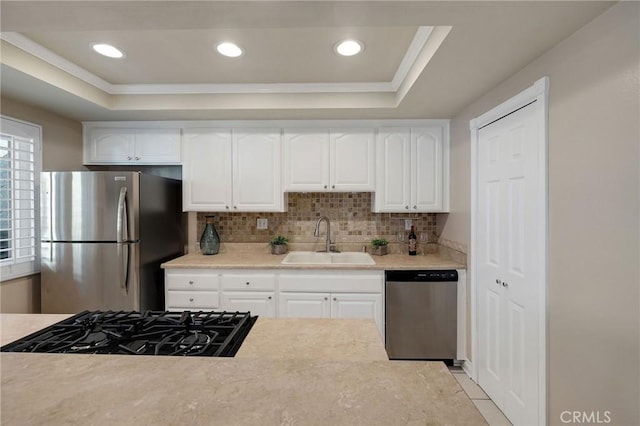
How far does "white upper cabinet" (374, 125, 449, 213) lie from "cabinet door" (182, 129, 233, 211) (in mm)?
1465

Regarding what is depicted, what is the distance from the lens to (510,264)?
1861 millimetres

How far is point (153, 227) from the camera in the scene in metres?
2.58

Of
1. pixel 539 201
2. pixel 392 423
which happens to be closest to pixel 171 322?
pixel 392 423

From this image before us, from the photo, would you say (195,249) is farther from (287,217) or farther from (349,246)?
(349,246)

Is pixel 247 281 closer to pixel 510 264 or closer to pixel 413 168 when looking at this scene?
pixel 413 168

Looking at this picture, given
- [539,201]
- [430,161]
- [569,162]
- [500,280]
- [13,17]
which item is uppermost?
[13,17]

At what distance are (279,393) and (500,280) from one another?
185cm

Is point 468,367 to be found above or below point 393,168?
below

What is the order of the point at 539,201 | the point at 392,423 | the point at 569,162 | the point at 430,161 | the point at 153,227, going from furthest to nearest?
the point at 430,161
the point at 153,227
the point at 539,201
the point at 569,162
the point at 392,423

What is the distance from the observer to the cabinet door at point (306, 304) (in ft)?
8.23

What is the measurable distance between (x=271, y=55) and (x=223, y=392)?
76.3 inches

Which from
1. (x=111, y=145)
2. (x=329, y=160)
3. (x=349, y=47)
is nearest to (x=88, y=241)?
(x=111, y=145)

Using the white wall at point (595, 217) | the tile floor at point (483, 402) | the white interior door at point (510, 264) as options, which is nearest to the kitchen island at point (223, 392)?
the white wall at point (595, 217)

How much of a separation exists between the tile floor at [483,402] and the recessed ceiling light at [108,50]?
3096 mm
